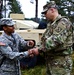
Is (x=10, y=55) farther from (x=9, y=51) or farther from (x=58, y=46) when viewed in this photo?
(x=58, y=46)

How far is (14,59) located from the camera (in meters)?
4.25

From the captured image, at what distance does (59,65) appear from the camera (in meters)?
4.25

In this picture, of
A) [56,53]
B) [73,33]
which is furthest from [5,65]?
[73,33]

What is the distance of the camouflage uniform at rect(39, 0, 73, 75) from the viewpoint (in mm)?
4031

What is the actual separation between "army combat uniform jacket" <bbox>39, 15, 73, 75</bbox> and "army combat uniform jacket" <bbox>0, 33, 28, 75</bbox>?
0.32 metres

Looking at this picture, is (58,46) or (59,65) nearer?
(58,46)

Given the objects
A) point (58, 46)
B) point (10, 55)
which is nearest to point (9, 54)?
point (10, 55)

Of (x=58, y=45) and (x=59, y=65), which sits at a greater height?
(x=58, y=45)

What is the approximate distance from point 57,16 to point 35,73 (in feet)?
12.8

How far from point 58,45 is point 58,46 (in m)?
0.03

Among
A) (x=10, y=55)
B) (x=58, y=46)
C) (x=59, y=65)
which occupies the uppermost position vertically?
(x=58, y=46)

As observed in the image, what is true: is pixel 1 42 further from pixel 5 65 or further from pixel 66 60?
pixel 66 60

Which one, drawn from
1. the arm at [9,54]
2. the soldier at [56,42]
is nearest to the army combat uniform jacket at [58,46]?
the soldier at [56,42]

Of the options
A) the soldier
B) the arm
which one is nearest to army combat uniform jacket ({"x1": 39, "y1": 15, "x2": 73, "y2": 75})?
the soldier
